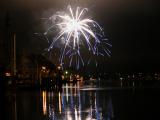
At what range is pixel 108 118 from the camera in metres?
26.0

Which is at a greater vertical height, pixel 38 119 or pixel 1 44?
pixel 1 44

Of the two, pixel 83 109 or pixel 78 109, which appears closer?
pixel 83 109

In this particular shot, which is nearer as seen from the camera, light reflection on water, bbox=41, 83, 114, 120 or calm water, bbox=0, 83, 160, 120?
light reflection on water, bbox=41, 83, 114, 120

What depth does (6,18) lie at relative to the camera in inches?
3762

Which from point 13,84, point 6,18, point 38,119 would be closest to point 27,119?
point 38,119

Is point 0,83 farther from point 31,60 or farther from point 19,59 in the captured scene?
point 31,60

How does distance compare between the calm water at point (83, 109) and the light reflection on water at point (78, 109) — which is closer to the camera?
the light reflection on water at point (78, 109)

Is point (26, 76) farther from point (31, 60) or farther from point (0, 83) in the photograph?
point (0, 83)

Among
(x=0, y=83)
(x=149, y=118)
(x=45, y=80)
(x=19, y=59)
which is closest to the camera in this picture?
(x=149, y=118)

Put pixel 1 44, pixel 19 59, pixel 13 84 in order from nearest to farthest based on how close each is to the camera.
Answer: pixel 13 84 → pixel 1 44 → pixel 19 59

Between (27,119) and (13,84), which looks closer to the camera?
(27,119)

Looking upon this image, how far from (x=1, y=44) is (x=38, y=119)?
8095cm

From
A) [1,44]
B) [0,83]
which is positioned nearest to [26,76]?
[1,44]

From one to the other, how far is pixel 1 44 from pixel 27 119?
3165 inches
